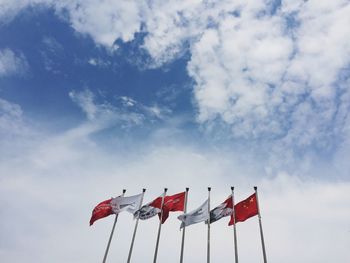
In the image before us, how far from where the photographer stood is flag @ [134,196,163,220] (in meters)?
27.9

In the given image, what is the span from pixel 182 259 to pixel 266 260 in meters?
6.96

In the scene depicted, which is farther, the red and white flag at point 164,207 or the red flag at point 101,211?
the red and white flag at point 164,207

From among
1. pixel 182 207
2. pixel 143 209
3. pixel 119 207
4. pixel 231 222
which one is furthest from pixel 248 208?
pixel 119 207

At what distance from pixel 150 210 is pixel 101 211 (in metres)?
4.49

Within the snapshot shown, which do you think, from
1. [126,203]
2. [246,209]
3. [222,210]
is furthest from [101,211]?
[246,209]

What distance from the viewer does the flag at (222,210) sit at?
2583 centimetres

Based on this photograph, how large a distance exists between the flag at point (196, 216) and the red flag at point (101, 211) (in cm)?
668

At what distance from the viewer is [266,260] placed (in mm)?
21500

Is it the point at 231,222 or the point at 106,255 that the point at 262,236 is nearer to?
the point at 231,222

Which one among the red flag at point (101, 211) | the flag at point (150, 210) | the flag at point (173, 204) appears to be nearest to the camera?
the red flag at point (101, 211)

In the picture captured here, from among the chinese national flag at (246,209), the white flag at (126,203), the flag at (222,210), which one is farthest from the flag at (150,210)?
the chinese national flag at (246,209)

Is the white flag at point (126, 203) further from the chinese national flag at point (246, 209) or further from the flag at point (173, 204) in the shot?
the chinese national flag at point (246, 209)

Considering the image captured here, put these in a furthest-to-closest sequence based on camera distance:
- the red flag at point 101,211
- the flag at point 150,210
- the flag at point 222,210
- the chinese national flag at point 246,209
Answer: the flag at point 150,210
the red flag at point 101,211
the flag at point 222,210
the chinese national flag at point 246,209

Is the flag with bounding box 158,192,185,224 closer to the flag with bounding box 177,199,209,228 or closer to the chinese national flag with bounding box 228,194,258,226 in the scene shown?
the flag with bounding box 177,199,209,228
